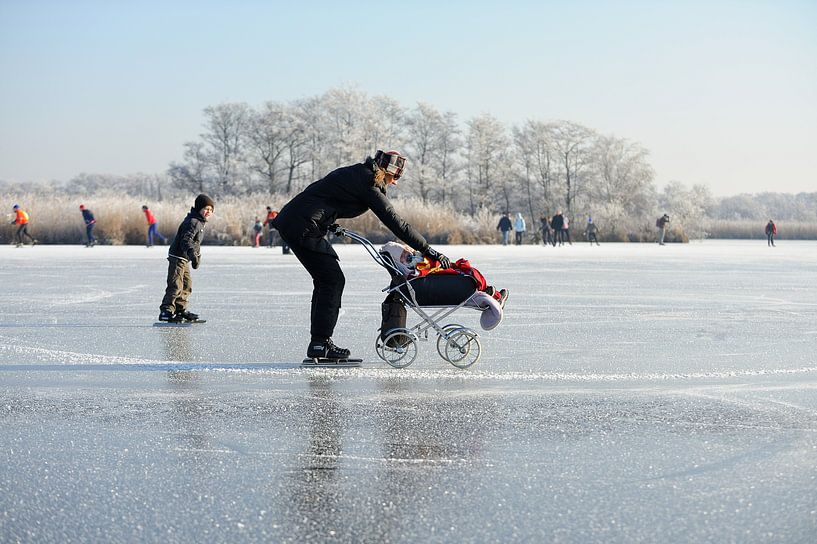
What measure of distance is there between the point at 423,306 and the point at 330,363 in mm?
850

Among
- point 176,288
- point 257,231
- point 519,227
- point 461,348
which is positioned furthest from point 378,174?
point 519,227

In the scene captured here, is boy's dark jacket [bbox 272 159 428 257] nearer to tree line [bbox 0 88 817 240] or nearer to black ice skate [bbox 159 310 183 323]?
black ice skate [bbox 159 310 183 323]

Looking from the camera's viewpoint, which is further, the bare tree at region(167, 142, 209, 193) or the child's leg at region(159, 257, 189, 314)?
the bare tree at region(167, 142, 209, 193)

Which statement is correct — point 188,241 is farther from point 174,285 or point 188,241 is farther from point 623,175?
point 623,175

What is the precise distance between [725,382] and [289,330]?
454cm

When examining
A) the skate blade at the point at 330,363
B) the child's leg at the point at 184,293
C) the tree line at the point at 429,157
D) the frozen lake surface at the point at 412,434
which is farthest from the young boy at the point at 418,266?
the tree line at the point at 429,157

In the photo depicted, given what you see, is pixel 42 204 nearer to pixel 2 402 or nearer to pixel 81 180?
pixel 2 402

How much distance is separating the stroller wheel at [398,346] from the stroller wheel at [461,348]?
262 millimetres

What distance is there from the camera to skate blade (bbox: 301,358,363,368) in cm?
722

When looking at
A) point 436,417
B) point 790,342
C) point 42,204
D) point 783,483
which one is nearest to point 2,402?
point 436,417

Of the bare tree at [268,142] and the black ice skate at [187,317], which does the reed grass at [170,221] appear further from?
the bare tree at [268,142]

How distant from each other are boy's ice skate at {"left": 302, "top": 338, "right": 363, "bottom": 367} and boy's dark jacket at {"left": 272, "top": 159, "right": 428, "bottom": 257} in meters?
0.70

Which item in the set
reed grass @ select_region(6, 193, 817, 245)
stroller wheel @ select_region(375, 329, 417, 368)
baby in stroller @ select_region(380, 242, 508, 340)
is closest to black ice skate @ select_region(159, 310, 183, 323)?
stroller wheel @ select_region(375, 329, 417, 368)

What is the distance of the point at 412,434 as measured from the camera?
475 centimetres
